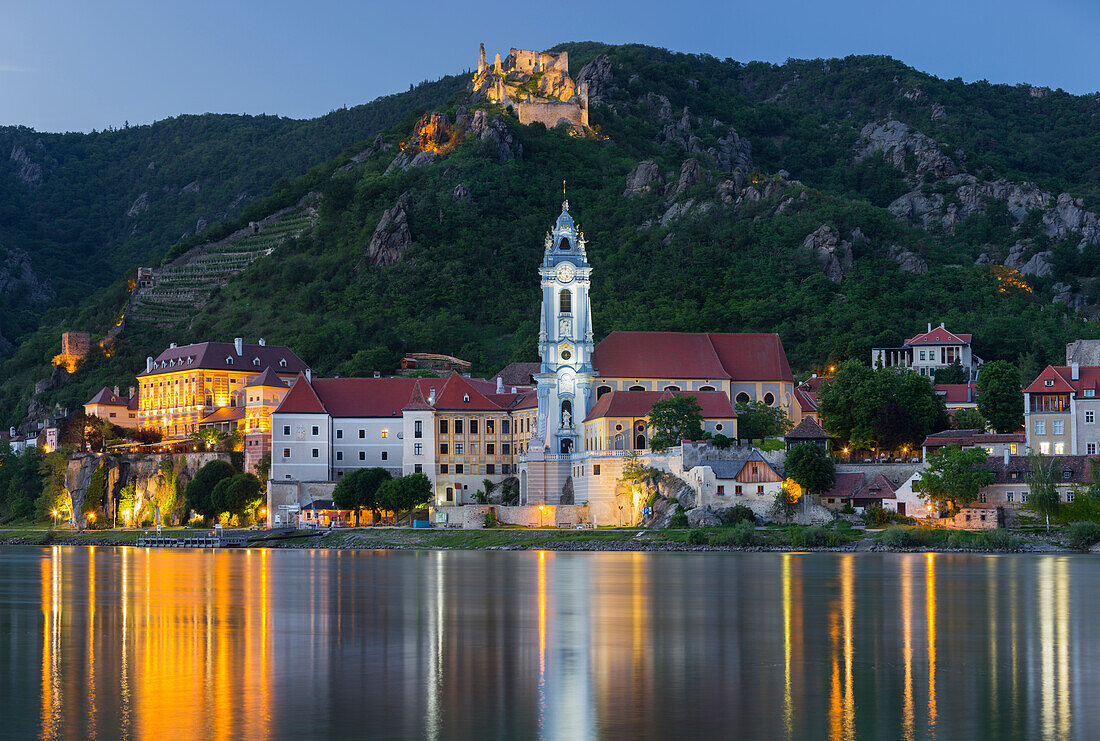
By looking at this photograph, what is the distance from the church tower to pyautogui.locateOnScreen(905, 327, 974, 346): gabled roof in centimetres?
3608

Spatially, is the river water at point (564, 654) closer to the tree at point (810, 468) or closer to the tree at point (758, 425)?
the tree at point (810, 468)

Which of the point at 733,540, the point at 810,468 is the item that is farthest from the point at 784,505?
the point at 733,540

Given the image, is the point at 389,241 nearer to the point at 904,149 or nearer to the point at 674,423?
the point at 904,149

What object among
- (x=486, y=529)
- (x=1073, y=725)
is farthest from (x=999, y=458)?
(x=1073, y=725)

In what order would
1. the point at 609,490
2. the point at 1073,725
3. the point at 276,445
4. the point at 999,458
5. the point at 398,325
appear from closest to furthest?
the point at 1073,725
the point at 999,458
the point at 609,490
the point at 276,445
the point at 398,325

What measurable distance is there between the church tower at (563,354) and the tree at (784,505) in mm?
15747

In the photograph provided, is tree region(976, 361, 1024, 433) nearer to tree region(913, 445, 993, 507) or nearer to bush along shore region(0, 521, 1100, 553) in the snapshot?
tree region(913, 445, 993, 507)

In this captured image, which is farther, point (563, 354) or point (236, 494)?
point (236, 494)

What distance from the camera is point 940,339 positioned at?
11875 centimetres

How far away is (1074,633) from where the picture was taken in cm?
3903

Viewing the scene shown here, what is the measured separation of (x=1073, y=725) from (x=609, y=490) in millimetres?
61168

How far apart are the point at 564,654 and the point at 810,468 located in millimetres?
45386

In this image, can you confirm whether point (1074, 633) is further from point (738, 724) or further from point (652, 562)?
point (652, 562)

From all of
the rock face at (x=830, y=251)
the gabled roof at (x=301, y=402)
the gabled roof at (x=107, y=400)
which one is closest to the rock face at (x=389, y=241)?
the gabled roof at (x=107, y=400)
